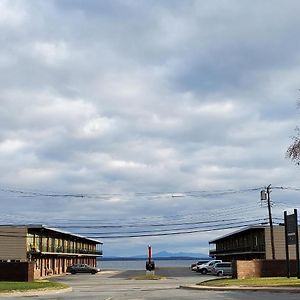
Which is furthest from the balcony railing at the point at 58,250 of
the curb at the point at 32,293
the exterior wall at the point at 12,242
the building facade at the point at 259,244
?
the curb at the point at 32,293

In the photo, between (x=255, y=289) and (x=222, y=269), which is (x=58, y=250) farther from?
(x=255, y=289)

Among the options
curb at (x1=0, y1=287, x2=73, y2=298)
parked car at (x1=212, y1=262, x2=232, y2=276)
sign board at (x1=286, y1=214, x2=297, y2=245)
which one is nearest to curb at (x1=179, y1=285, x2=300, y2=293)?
curb at (x1=0, y1=287, x2=73, y2=298)

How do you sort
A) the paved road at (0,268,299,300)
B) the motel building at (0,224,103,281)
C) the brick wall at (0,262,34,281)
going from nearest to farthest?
the paved road at (0,268,299,300) < the brick wall at (0,262,34,281) < the motel building at (0,224,103,281)

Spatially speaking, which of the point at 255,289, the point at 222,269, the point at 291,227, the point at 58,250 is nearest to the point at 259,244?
the point at 222,269

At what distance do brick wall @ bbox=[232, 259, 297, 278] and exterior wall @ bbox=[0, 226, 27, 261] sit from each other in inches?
1299

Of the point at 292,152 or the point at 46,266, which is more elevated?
the point at 292,152

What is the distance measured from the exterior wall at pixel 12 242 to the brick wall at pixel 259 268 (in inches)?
1299

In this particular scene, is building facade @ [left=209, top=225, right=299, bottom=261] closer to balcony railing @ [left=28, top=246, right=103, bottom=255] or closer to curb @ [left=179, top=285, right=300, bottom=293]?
balcony railing @ [left=28, top=246, right=103, bottom=255]

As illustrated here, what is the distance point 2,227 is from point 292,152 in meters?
47.7

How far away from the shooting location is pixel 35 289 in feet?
117

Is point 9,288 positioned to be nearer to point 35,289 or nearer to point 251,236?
point 35,289

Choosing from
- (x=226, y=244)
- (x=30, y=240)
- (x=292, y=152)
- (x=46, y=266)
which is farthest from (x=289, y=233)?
(x=226, y=244)

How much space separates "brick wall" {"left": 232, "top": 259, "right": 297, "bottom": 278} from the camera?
4478 cm

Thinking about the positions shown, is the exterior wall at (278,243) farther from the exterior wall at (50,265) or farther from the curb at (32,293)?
the curb at (32,293)
